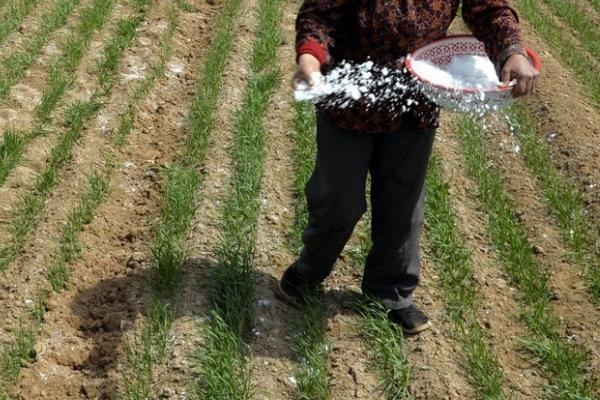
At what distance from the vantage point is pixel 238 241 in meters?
4.27

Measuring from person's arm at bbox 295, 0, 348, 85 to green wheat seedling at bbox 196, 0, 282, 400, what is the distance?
3.99ft

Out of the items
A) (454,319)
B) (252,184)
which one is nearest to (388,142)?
(454,319)

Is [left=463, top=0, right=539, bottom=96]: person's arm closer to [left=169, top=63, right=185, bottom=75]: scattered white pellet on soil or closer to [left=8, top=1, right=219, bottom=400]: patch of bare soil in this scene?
[left=8, top=1, right=219, bottom=400]: patch of bare soil

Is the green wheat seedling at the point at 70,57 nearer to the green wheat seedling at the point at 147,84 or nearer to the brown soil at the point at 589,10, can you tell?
the green wheat seedling at the point at 147,84

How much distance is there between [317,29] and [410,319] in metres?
1.32

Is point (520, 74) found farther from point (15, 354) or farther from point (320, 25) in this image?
point (15, 354)

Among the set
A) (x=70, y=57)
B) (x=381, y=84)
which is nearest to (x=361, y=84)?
(x=381, y=84)

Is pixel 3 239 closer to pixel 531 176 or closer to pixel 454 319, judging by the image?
pixel 454 319

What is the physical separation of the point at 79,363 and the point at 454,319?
5.20ft

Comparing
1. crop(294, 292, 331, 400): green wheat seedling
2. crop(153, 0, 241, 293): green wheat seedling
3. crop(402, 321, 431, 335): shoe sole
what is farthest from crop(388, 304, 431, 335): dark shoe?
crop(153, 0, 241, 293): green wheat seedling

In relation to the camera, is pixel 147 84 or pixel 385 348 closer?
pixel 385 348

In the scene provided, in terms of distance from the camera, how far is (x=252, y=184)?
4.75 metres

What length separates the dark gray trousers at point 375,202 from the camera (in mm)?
3301

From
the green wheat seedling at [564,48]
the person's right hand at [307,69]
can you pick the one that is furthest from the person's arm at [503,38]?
the green wheat seedling at [564,48]
